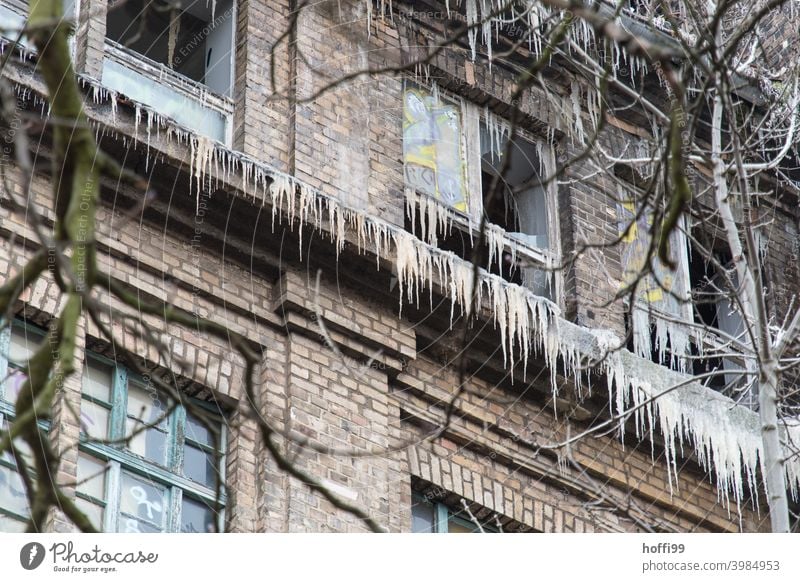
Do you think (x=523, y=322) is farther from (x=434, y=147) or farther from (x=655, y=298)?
(x=655, y=298)

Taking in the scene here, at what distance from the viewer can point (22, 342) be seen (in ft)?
38.4

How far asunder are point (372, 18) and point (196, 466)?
4.51 metres

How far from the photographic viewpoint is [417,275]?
517 inches

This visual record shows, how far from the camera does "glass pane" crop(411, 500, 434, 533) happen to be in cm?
1297

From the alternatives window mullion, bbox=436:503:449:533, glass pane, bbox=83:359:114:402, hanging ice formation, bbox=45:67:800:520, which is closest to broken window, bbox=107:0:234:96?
hanging ice formation, bbox=45:67:800:520

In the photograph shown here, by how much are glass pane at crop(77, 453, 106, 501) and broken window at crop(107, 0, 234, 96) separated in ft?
11.2

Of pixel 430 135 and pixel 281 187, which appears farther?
pixel 430 135

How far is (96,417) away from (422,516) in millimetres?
2641

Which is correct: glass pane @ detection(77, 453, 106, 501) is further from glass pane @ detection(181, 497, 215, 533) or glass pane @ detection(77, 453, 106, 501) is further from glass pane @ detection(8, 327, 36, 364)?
glass pane @ detection(8, 327, 36, 364)

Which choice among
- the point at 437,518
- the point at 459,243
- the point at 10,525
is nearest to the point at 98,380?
the point at 10,525

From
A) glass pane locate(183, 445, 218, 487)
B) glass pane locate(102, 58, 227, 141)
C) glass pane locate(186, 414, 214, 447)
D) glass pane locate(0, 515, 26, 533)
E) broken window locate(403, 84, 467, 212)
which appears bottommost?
glass pane locate(0, 515, 26, 533)

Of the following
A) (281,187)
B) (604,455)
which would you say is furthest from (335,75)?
(604,455)
